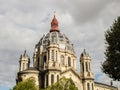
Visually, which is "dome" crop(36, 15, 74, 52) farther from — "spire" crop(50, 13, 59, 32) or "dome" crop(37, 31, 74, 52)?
"spire" crop(50, 13, 59, 32)

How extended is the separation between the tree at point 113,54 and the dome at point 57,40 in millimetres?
47894

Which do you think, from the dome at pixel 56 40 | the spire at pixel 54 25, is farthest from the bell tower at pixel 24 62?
the spire at pixel 54 25

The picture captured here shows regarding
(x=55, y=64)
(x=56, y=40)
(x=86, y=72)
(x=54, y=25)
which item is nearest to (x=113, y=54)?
(x=55, y=64)

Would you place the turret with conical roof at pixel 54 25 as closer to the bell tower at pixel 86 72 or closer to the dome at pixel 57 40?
the dome at pixel 57 40

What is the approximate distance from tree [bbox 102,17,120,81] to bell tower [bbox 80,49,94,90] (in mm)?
46510

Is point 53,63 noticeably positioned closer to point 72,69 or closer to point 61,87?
point 72,69

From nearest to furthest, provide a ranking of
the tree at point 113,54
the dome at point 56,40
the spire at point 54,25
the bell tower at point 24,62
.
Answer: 1. the tree at point 113,54
2. the bell tower at point 24,62
3. the dome at point 56,40
4. the spire at point 54,25

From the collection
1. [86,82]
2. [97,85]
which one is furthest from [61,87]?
[97,85]

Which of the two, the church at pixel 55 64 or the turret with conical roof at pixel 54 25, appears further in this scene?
the turret with conical roof at pixel 54 25

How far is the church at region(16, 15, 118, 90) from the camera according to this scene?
68375mm

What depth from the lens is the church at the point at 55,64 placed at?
224 ft

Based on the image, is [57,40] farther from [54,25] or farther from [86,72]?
[86,72]

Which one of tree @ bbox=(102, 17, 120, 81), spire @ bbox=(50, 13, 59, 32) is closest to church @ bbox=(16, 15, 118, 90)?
spire @ bbox=(50, 13, 59, 32)

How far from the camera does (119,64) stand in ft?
89.5
